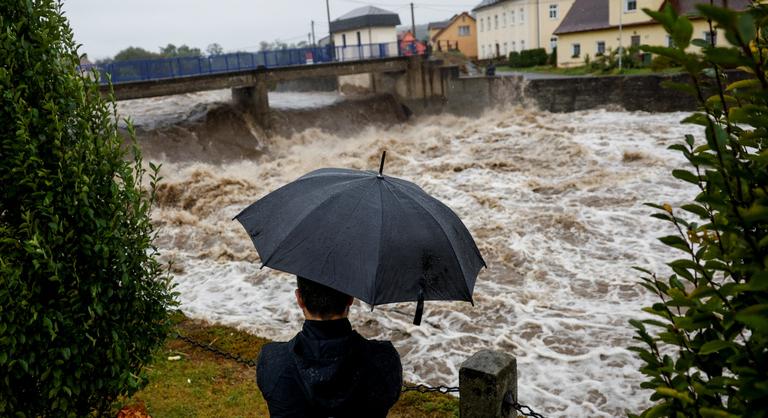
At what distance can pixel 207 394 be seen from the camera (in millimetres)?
6566

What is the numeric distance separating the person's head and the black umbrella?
0.06 metres

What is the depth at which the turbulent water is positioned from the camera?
30.2 ft

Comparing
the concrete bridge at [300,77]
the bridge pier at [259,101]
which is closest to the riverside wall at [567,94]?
the concrete bridge at [300,77]

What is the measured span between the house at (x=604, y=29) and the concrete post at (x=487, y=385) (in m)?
34.1

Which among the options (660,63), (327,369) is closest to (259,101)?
(327,369)

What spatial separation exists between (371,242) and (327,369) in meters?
0.82

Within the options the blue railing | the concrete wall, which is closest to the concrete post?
the blue railing

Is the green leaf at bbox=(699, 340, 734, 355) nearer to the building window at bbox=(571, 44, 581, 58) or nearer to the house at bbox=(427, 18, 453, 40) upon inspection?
the building window at bbox=(571, 44, 581, 58)

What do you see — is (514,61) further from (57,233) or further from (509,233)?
(57,233)

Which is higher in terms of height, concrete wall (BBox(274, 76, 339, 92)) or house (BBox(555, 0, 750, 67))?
house (BBox(555, 0, 750, 67))

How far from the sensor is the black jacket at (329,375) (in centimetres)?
266

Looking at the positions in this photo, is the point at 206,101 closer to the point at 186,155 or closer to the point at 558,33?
the point at 186,155

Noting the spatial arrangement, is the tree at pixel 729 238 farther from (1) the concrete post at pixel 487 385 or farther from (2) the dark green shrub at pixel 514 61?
(2) the dark green shrub at pixel 514 61

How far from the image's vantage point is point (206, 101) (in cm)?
3189
